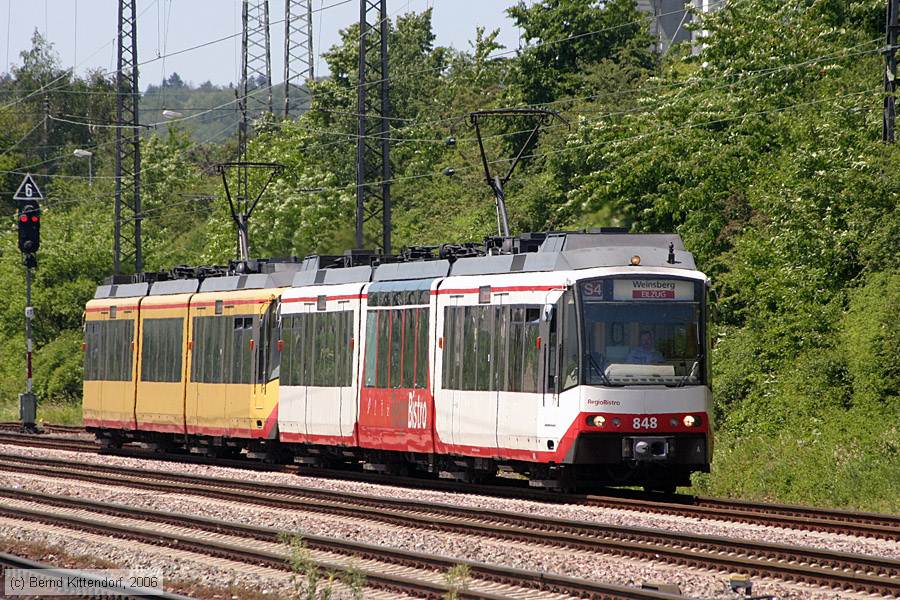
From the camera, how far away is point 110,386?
35.0 metres

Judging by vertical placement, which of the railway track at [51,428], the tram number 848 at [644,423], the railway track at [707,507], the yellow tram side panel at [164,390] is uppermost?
the yellow tram side panel at [164,390]

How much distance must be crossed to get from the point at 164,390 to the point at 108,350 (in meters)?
3.34

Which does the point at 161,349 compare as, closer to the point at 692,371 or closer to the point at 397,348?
the point at 397,348

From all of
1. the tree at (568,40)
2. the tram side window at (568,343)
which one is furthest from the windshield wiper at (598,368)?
the tree at (568,40)

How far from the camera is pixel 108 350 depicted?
35.2 metres

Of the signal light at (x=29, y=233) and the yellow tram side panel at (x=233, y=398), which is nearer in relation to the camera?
the yellow tram side panel at (x=233, y=398)

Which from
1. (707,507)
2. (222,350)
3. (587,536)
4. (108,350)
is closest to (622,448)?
(707,507)

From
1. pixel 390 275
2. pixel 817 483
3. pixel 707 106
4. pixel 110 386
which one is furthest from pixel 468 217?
pixel 817 483

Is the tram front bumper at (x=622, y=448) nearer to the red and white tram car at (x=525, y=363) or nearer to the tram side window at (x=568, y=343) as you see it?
the red and white tram car at (x=525, y=363)

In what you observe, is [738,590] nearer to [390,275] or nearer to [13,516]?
[13,516]

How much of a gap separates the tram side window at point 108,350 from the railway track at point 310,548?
466 inches

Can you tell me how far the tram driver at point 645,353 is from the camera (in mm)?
19734

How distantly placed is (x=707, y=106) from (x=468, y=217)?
80.1 ft

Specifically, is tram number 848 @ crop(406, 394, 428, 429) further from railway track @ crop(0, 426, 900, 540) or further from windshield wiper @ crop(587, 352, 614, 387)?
windshield wiper @ crop(587, 352, 614, 387)
